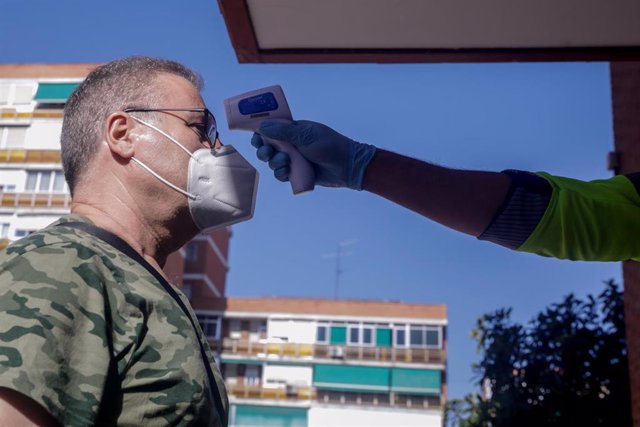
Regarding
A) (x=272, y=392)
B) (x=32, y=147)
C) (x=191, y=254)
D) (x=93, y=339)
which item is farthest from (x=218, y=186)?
(x=191, y=254)

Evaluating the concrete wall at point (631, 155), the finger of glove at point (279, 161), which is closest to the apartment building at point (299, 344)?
the concrete wall at point (631, 155)

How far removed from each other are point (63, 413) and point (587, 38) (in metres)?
3.70

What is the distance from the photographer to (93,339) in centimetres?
160

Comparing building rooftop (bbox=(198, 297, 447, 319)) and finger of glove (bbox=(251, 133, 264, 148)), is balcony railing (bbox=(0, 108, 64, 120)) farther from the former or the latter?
finger of glove (bbox=(251, 133, 264, 148))

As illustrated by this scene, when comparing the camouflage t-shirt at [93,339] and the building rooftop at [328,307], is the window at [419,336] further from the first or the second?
the camouflage t-shirt at [93,339]

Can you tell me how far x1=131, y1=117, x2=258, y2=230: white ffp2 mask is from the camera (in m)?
2.30

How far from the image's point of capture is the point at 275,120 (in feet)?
8.28

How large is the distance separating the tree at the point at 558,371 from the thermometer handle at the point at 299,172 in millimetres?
8936

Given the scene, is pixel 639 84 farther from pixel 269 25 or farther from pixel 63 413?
pixel 63 413

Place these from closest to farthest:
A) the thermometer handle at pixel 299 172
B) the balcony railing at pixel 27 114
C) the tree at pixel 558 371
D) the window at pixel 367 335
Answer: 1. the thermometer handle at pixel 299 172
2. the tree at pixel 558 371
3. the balcony railing at pixel 27 114
4. the window at pixel 367 335

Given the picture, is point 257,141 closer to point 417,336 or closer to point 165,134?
point 165,134

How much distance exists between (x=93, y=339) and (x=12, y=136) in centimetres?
3698

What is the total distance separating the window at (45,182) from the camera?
34188 mm

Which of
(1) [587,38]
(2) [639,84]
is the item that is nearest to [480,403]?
(2) [639,84]
